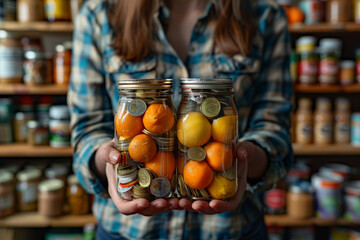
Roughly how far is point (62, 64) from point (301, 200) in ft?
A: 4.13

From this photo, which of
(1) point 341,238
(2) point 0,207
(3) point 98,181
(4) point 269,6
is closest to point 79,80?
(3) point 98,181

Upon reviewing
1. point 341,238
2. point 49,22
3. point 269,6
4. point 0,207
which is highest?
point 49,22

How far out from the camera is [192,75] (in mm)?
784

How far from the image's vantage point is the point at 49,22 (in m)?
1.54

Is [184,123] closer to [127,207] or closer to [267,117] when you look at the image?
[127,207]

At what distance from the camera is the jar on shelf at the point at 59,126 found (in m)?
1.54

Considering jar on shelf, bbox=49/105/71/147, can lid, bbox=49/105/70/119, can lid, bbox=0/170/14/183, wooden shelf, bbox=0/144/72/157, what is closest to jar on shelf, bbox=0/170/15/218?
can lid, bbox=0/170/14/183

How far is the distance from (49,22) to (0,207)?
0.85 m

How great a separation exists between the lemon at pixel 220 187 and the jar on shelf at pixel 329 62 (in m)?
1.25

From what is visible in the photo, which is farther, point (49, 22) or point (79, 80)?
point (49, 22)

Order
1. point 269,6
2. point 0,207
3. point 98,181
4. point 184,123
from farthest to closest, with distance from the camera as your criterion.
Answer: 1. point 0,207
2. point 269,6
3. point 98,181
4. point 184,123

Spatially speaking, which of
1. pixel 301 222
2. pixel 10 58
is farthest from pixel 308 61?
pixel 10 58

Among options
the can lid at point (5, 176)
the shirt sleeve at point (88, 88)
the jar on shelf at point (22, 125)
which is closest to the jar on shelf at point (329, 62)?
the shirt sleeve at point (88, 88)

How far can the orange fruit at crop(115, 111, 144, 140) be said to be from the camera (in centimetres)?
53
